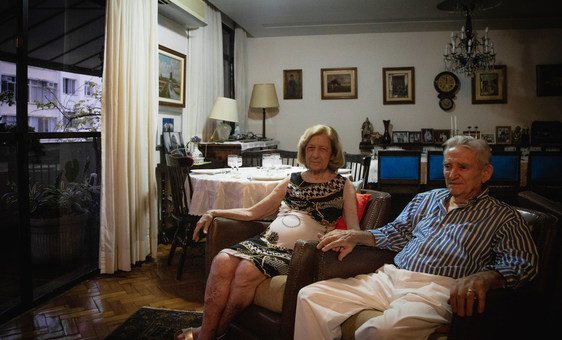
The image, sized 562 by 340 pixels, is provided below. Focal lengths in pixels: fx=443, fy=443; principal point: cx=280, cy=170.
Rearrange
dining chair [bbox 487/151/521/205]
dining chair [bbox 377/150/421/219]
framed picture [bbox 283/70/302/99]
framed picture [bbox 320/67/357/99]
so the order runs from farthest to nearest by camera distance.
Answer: framed picture [bbox 283/70/302/99] → framed picture [bbox 320/67/357/99] → dining chair [bbox 377/150/421/219] → dining chair [bbox 487/151/521/205]

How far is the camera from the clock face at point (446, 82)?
6.30 meters

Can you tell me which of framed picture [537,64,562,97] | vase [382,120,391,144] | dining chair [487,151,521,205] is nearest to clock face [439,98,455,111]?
vase [382,120,391,144]

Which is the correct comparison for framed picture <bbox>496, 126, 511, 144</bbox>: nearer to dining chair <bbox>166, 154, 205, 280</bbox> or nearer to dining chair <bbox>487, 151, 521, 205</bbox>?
dining chair <bbox>487, 151, 521, 205</bbox>

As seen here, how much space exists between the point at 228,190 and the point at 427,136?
4.21m

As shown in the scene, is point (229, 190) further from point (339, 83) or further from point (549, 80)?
point (549, 80)

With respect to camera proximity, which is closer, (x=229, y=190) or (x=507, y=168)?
Answer: (x=229, y=190)

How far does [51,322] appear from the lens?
2352 mm

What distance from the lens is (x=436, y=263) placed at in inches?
61.1

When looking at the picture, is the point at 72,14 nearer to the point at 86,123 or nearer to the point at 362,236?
the point at 86,123

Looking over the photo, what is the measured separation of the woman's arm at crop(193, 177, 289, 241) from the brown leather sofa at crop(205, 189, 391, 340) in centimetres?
3

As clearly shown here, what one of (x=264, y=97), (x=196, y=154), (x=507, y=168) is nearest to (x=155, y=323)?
(x=196, y=154)

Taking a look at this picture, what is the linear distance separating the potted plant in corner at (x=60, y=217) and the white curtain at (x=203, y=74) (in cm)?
160

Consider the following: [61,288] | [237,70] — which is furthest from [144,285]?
[237,70]

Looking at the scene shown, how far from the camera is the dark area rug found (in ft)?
7.17
